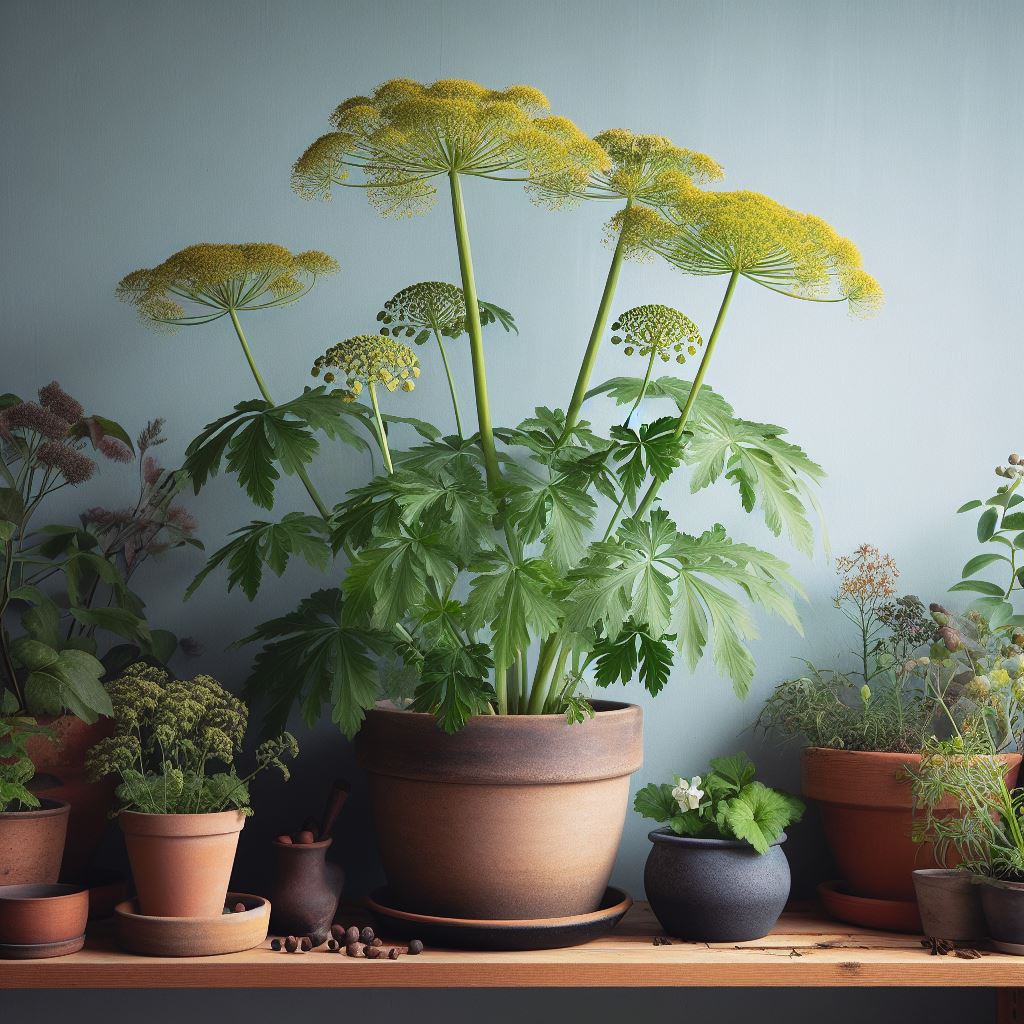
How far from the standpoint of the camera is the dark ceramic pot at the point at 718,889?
133cm

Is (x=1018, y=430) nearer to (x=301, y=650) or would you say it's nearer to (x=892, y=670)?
(x=892, y=670)

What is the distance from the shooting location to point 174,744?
1.35m

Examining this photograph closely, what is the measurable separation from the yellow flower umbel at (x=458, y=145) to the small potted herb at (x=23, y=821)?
653 millimetres

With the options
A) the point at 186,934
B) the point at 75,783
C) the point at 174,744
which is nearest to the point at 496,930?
the point at 186,934

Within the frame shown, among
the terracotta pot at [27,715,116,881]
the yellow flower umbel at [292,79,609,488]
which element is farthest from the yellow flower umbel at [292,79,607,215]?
the terracotta pot at [27,715,116,881]

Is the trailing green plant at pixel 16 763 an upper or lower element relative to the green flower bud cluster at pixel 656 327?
lower

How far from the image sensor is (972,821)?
4.47 feet

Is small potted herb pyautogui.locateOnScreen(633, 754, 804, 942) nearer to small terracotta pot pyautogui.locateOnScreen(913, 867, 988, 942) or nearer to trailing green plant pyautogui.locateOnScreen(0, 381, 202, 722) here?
small terracotta pot pyautogui.locateOnScreen(913, 867, 988, 942)

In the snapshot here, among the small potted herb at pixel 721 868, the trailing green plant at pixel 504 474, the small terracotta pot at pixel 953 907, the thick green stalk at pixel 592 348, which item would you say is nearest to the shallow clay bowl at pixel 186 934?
the trailing green plant at pixel 504 474

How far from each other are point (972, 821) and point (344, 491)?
3.30ft

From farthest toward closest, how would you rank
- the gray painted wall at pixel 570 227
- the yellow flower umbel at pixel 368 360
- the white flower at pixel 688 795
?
the gray painted wall at pixel 570 227, the white flower at pixel 688 795, the yellow flower umbel at pixel 368 360

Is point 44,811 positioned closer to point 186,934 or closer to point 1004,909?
point 186,934

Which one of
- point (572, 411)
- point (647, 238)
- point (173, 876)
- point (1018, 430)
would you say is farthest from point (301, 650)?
point (1018, 430)

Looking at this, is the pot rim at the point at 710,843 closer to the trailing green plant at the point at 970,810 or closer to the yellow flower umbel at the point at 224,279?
the trailing green plant at the point at 970,810
